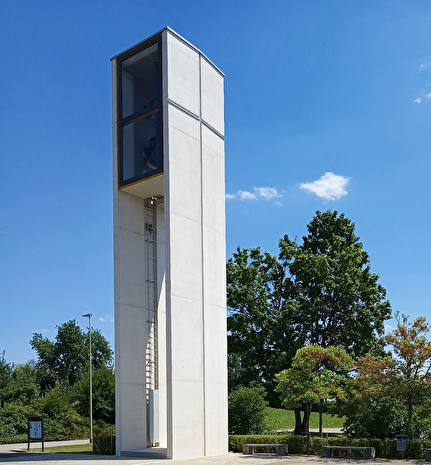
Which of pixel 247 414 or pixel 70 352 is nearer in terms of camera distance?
pixel 247 414

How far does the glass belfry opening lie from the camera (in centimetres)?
2123

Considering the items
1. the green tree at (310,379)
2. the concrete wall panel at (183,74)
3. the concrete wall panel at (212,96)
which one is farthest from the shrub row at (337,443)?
the concrete wall panel at (183,74)

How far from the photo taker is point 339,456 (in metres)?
20.0

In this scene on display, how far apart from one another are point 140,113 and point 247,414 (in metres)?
16.2

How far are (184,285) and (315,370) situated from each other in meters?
7.18

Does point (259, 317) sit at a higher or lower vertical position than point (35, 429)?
higher

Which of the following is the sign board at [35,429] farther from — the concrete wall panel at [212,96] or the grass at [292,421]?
the grass at [292,421]

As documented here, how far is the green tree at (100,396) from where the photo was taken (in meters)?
41.6

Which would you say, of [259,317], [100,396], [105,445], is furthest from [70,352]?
[105,445]

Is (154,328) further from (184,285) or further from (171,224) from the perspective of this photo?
(171,224)

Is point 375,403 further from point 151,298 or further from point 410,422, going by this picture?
point 151,298

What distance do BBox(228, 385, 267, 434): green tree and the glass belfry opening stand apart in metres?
13.4

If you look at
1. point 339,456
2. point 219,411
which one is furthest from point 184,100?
point 339,456

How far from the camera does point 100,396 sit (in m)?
41.8
